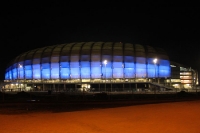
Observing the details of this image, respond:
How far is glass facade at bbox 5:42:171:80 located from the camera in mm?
92438

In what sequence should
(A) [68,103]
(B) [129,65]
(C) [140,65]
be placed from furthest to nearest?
(C) [140,65] → (B) [129,65] → (A) [68,103]

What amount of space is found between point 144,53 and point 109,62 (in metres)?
14.1

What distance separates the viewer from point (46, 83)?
302 feet

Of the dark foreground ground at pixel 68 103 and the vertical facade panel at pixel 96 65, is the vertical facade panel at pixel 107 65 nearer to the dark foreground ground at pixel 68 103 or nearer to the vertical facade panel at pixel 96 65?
the vertical facade panel at pixel 96 65

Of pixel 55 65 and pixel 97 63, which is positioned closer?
pixel 97 63

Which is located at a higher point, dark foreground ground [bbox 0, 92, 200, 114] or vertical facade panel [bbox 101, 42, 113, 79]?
vertical facade panel [bbox 101, 42, 113, 79]

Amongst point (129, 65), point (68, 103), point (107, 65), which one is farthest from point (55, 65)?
point (68, 103)

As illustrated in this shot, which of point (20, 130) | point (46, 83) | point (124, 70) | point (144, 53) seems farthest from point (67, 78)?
point (20, 130)

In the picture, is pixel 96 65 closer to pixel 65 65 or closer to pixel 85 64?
pixel 85 64

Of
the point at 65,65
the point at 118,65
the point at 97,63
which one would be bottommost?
the point at 118,65

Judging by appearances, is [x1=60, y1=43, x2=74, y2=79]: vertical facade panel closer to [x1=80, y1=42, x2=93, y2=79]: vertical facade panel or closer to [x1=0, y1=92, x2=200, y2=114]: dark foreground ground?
[x1=80, y1=42, x2=93, y2=79]: vertical facade panel

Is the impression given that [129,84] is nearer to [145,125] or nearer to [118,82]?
[118,82]

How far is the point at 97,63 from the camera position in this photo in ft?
303

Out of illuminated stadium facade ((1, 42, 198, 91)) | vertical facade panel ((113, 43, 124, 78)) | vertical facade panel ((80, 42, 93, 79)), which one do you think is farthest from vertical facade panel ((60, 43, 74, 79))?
vertical facade panel ((113, 43, 124, 78))
